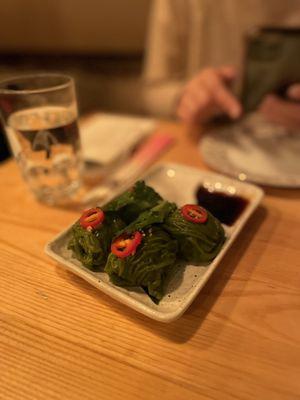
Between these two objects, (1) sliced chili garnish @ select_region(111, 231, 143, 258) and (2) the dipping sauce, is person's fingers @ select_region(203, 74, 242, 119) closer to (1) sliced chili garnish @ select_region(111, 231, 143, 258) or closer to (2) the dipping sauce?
(2) the dipping sauce

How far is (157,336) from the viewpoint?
443mm

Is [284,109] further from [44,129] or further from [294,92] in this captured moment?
[44,129]

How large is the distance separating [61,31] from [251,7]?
93 centimetres

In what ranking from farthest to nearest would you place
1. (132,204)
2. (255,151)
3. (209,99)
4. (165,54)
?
(165,54), (209,99), (255,151), (132,204)

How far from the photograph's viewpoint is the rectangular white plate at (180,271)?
446mm

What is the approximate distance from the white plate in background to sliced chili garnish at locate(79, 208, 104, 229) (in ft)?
1.13

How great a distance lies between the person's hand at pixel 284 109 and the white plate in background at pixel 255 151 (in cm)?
2

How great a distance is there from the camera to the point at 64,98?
0.69 metres

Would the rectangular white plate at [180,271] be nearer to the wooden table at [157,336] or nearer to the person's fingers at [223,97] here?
the wooden table at [157,336]

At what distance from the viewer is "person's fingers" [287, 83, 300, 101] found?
0.86 m

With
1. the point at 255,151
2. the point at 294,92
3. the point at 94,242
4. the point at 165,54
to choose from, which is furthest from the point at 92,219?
the point at 165,54

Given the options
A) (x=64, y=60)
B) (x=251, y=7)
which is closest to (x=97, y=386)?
(x=251, y=7)

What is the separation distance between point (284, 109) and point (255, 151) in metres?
0.16

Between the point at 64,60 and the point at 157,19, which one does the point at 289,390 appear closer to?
the point at 157,19
